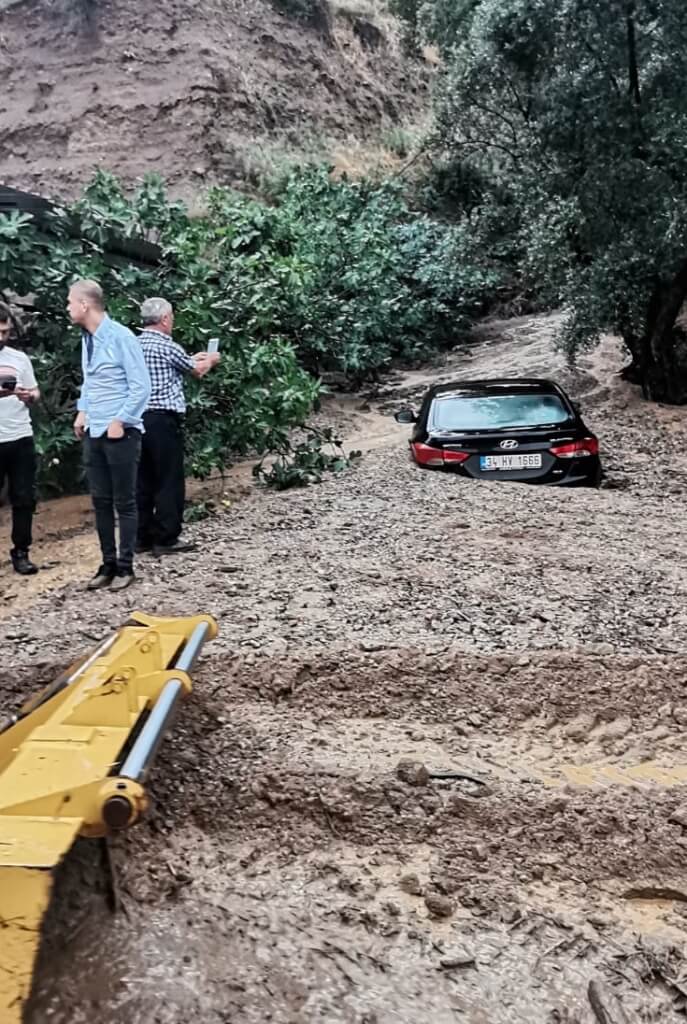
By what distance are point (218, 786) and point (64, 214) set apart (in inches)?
273

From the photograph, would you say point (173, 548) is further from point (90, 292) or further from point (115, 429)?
point (90, 292)

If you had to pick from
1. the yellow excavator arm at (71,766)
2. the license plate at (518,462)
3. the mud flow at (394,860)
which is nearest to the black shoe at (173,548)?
the mud flow at (394,860)

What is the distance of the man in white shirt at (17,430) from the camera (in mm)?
6527

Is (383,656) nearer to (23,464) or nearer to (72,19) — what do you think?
(23,464)

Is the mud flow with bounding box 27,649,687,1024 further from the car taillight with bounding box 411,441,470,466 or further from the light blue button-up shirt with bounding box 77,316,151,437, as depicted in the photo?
the car taillight with bounding box 411,441,470,466

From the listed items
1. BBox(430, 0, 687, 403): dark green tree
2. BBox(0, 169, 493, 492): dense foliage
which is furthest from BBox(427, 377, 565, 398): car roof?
BBox(430, 0, 687, 403): dark green tree

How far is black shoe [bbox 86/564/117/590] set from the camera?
6.25 m

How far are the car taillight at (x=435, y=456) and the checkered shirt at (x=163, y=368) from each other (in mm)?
3582

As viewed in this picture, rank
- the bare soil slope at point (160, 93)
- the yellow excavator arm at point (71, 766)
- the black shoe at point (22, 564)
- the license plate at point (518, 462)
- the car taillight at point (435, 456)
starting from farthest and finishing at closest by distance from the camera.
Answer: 1. the bare soil slope at point (160, 93)
2. the car taillight at point (435, 456)
3. the license plate at point (518, 462)
4. the black shoe at point (22, 564)
5. the yellow excavator arm at point (71, 766)

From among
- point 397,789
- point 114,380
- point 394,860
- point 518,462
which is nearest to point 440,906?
point 394,860

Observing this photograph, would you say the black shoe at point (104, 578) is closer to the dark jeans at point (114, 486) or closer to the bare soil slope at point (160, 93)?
the dark jeans at point (114, 486)

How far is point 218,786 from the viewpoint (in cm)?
388

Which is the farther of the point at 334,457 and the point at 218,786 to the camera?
the point at 334,457

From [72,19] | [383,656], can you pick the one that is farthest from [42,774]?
[72,19]
